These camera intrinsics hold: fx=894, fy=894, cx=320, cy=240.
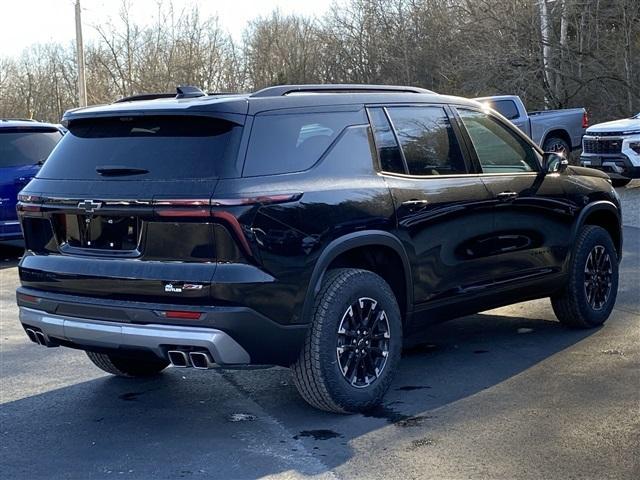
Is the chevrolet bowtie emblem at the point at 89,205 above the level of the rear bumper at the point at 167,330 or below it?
above

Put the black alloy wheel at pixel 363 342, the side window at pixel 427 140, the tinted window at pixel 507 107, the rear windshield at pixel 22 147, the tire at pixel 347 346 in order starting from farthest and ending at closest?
1. the tinted window at pixel 507 107
2. the rear windshield at pixel 22 147
3. the side window at pixel 427 140
4. the black alloy wheel at pixel 363 342
5. the tire at pixel 347 346

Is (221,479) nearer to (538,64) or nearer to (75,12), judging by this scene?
(538,64)

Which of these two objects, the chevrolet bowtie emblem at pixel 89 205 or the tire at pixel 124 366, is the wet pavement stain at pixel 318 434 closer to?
the tire at pixel 124 366

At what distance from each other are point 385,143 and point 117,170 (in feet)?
5.36

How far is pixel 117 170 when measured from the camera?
479 cm

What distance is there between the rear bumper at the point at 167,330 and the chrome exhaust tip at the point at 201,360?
41 millimetres

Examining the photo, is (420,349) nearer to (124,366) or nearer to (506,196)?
(506,196)

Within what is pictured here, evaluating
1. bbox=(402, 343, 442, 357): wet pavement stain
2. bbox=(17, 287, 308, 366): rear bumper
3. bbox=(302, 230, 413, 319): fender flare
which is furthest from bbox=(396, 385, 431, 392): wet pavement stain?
bbox=(17, 287, 308, 366): rear bumper

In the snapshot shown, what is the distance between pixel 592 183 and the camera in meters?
6.95

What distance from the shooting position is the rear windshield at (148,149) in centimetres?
462

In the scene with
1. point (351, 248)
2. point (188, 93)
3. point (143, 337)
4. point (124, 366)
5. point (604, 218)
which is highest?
point (188, 93)

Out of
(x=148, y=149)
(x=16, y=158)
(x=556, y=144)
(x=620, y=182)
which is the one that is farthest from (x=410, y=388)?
(x=556, y=144)

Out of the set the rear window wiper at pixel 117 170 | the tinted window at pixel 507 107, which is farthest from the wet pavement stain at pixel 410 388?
the tinted window at pixel 507 107

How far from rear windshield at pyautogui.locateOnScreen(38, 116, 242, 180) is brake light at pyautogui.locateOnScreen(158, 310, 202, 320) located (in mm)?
690
